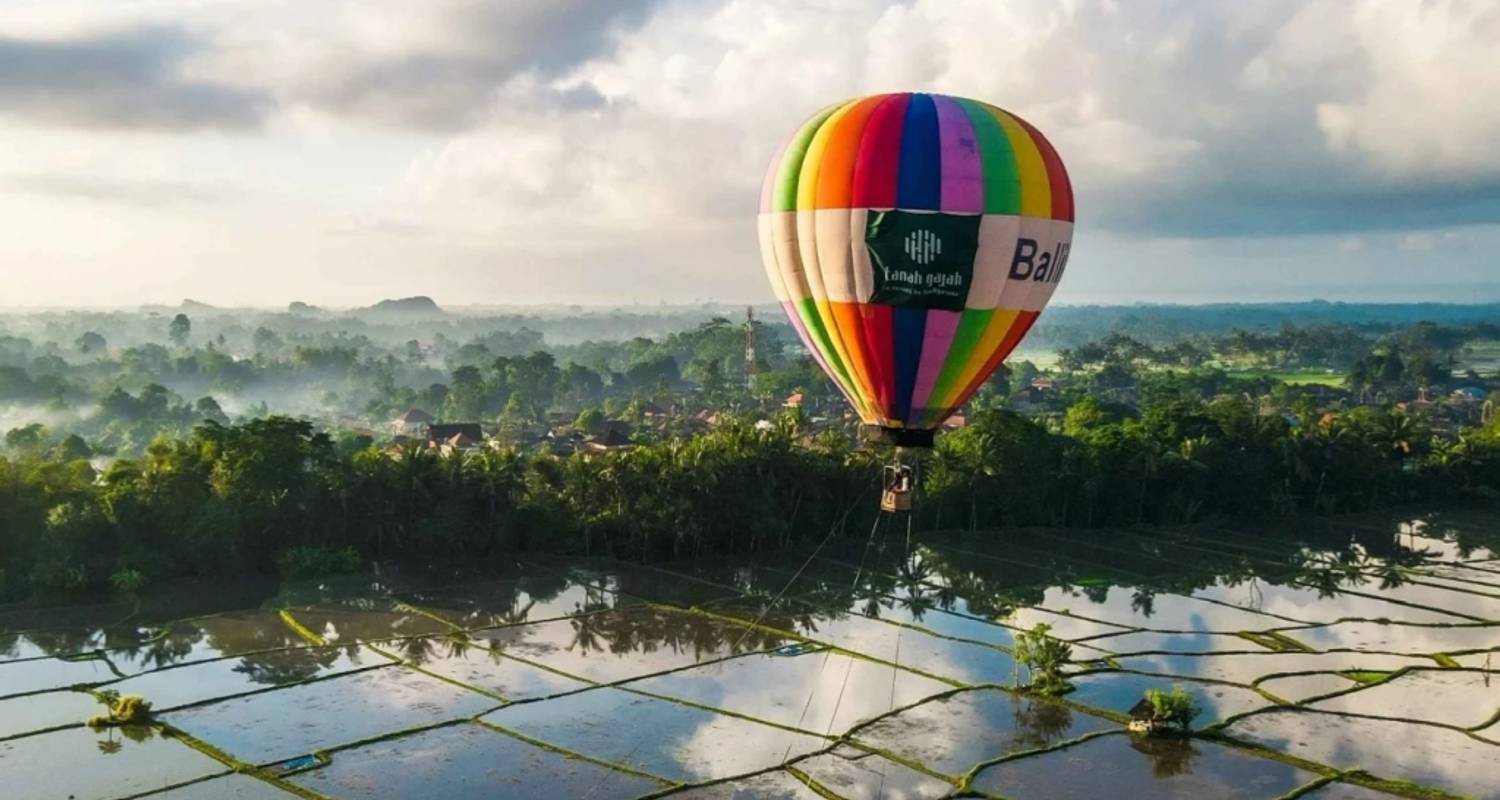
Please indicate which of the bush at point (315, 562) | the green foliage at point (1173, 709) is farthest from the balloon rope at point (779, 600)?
the bush at point (315, 562)

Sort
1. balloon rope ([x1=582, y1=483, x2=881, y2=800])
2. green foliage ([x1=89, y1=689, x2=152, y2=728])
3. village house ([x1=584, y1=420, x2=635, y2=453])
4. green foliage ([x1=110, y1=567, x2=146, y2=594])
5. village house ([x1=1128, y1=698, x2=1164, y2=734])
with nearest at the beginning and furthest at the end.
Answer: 1. balloon rope ([x1=582, y1=483, x2=881, y2=800])
2. green foliage ([x1=89, y1=689, x2=152, y2=728])
3. village house ([x1=1128, y1=698, x2=1164, y2=734])
4. green foliage ([x1=110, y1=567, x2=146, y2=594])
5. village house ([x1=584, y1=420, x2=635, y2=453])

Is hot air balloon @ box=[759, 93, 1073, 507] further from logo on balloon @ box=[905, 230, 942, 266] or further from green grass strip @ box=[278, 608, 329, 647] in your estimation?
green grass strip @ box=[278, 608, 329, 647]

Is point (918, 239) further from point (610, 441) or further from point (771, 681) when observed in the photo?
point (610, 441)

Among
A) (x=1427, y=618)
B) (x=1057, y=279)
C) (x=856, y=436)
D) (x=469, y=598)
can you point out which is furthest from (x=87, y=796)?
(x=856, y=436)

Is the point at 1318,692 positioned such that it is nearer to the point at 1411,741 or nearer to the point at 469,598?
the point at 1411,741

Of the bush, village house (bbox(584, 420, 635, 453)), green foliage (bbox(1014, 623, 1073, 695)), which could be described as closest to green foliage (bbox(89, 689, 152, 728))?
the bush

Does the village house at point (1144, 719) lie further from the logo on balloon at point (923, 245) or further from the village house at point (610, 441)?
the village house at point (610, 441)
